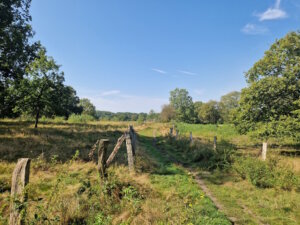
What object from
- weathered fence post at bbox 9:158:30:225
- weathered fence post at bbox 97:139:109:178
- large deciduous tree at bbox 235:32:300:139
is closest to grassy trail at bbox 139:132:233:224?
weathered fence post at bbox 97:139:109:178

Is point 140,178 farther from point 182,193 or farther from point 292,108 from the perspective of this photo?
point 292,108

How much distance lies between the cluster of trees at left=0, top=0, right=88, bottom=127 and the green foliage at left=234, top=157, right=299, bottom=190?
15383mm

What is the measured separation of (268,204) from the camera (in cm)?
494

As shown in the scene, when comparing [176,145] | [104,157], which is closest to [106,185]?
[104,157]

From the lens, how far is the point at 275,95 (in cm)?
1155

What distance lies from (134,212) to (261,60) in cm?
1442

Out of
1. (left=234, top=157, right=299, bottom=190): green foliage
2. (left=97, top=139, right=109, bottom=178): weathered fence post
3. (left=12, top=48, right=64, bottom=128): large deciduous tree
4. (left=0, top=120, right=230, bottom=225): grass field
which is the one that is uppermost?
(left=12, top=48, right=64, bottom=128): large deciduous tree

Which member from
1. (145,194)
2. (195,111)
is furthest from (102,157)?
(195,111)

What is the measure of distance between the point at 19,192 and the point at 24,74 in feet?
47.8

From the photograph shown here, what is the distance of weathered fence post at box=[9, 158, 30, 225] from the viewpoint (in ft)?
8.41

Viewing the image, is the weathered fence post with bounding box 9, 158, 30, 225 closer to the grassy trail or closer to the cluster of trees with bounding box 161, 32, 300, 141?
the grassy trail

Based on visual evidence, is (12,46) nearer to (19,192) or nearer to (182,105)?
(19,192)

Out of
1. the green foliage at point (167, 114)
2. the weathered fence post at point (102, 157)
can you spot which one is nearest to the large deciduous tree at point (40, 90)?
the weathered fence post at point (102, 157)

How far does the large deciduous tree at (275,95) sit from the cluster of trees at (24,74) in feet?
54.5
